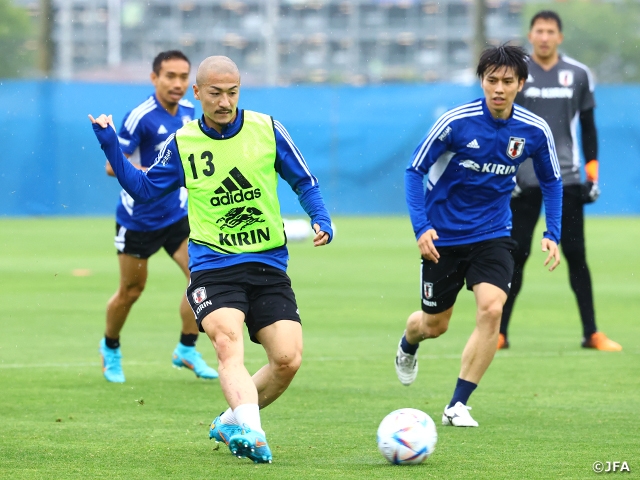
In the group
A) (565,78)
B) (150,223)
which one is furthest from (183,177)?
(565,78)

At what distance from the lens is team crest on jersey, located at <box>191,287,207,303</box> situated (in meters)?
6.22

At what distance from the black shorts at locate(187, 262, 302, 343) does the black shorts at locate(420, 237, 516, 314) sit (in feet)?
5.36

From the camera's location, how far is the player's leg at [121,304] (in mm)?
9031

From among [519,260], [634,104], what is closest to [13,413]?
[519,260]

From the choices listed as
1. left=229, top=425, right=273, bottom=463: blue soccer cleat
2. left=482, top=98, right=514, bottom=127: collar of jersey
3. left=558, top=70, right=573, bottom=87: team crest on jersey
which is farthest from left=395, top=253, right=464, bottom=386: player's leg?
left=558, top=70, right=573, bottom=87: team crest on jersey

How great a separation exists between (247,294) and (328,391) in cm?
230

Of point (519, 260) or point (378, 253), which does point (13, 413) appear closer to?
point (519, 260)

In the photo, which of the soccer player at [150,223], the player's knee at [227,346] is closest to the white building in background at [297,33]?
the soccer player at [150,223]

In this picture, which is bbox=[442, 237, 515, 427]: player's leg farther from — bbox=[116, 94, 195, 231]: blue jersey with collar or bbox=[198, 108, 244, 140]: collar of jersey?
bbox=[116, 94, 195, 231]: blue jersey with collar

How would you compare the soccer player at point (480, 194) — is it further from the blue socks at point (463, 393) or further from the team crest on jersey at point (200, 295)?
the team crest on jersey at point (200, 295)

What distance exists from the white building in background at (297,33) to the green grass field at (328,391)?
5665 cm

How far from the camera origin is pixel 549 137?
772 centimetres

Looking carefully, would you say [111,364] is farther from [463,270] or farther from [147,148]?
[463,270]

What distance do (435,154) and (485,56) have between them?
0.64 meters
